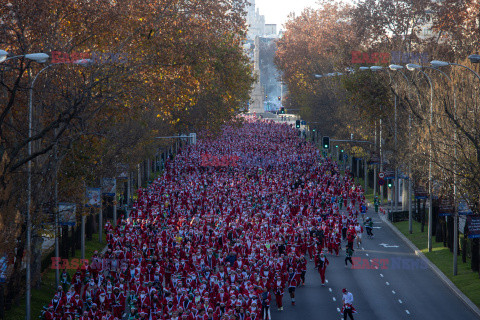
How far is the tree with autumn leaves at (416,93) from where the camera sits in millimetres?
26656

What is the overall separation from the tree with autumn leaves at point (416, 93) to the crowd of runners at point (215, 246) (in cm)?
468

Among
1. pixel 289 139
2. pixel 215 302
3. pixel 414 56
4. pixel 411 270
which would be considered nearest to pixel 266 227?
pixel 411 270

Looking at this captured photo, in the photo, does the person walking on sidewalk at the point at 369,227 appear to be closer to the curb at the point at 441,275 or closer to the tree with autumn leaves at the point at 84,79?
the curb at the point at 441,275

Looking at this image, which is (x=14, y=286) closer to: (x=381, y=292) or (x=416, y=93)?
(x=381, y=292)

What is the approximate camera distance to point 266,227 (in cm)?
3378

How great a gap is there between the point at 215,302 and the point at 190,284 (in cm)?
118

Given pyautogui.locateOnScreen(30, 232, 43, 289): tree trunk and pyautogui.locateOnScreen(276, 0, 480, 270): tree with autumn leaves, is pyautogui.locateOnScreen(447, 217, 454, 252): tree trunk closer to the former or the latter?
pyautogui.locateOnScreen(276, 0, 480, 270): tree with autumn leaves

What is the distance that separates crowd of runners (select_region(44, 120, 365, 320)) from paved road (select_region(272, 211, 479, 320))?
0.70 m

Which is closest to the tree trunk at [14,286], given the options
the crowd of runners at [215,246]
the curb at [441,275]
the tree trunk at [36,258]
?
the tree trunk at [36,258]

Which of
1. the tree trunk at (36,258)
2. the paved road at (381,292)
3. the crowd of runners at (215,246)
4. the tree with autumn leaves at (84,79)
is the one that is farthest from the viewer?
the tree trunk at (36,258)

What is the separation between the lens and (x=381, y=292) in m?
25.9

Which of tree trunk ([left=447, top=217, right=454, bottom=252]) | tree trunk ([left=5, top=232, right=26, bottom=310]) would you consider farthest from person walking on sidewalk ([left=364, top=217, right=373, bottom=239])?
tree trunk ([left=5, top=232, right=26, bottom=310])

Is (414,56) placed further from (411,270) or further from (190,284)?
(190,284)

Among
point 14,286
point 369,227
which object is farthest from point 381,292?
point 369,227
